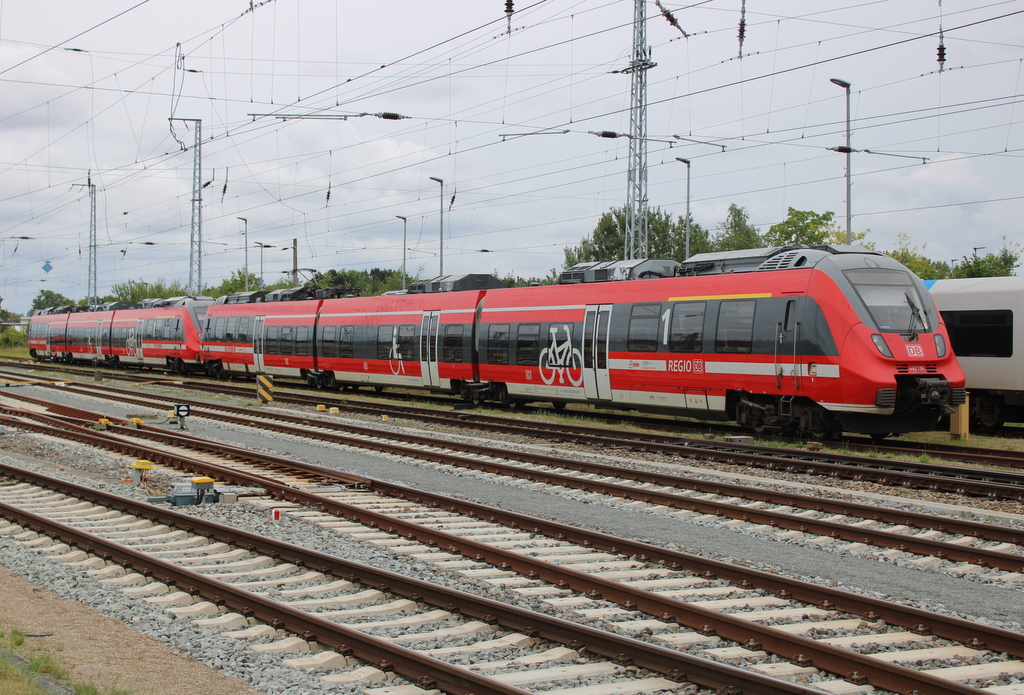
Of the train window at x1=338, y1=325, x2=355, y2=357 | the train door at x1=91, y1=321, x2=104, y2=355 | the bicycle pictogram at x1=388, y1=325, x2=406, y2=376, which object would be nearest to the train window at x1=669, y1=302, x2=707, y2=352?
the bicycle pictogram at x1=388, y1=325, x2=406, y2=376

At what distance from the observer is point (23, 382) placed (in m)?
37.4

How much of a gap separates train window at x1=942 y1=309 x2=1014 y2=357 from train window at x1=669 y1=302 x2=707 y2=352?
19.6 feet

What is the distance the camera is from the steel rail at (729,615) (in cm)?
555

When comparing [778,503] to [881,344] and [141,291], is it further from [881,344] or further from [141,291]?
[141,291]

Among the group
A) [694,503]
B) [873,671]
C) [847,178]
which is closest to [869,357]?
[694,503]

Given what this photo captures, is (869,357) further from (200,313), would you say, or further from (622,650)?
(200,313)

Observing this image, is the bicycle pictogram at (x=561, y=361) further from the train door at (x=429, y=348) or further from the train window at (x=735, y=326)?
the train door at (x=429, y=348)

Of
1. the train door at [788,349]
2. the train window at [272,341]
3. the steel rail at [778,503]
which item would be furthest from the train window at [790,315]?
the train window at [272,341]

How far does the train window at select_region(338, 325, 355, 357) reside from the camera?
30.2m

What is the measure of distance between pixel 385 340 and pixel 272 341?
28.7 ft

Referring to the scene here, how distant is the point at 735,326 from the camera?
17047 mm

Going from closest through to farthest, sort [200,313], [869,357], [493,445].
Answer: [869,357]
[493,445]
[200,313]

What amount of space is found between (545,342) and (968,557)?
14.2 meters

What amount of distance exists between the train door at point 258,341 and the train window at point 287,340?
165 centimetres
